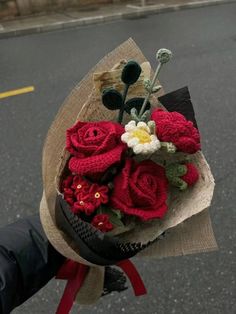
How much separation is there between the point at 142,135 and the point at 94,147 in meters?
0.10

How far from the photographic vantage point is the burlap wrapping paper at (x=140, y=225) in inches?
38.7

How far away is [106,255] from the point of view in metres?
0.98

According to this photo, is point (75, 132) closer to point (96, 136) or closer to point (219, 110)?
point (96, 136)

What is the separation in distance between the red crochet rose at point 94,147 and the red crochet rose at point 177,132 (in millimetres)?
83

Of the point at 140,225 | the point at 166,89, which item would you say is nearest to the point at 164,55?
the point at 140,225

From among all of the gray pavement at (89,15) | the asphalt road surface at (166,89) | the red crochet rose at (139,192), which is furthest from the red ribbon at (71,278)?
the gray pavement at (89,15)

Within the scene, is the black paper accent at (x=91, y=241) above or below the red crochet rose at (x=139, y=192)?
below

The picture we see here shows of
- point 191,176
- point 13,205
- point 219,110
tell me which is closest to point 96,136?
point 191,176

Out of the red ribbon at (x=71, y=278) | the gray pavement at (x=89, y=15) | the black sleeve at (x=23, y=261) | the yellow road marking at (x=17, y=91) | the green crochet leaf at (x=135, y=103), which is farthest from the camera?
the gray pavement at (x=89, y=15)

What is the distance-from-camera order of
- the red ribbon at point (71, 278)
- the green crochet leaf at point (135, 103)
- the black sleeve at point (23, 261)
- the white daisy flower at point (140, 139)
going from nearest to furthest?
the white daisy flower at point (140, 139), the green crochet leaf at point (135, 103), the black sleeve at point (23, 261), the red ribbon at point (71, 278)

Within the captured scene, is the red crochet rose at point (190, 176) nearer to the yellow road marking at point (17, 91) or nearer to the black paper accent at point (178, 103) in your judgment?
the black paper accent at point (178, 103)

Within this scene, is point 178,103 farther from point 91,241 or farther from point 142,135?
point 91,241

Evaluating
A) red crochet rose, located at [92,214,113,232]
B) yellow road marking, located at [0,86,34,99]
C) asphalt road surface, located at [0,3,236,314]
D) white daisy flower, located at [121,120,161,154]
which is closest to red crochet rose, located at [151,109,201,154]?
white daisy flower, located at [121,120,161,154]

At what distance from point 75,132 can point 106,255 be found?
0.90ft
